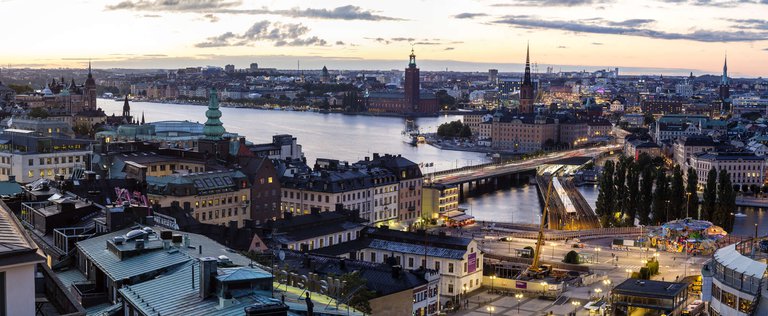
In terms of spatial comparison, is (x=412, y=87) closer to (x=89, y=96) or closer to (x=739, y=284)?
(x=89, y=96)

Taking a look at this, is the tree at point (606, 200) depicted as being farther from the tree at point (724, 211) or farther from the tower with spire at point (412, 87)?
the tower with spire at point (412, 87)

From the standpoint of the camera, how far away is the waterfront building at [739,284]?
42.0 feet

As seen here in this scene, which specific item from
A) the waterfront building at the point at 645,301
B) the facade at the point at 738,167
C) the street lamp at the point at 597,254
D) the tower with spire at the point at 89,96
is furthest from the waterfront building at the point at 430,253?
the tower with spire at the point at 89,96

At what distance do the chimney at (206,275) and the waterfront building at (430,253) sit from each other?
11491 millimetres

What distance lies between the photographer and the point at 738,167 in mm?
44156

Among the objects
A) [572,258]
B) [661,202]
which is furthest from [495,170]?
[572,258]

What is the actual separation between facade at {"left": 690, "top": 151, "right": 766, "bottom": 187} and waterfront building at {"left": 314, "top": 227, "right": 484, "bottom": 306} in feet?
90.3

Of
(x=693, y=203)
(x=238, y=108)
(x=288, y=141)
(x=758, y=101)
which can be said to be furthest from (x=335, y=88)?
(x=693, y=203)

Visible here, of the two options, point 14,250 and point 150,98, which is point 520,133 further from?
point 150,98

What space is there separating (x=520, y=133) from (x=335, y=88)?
86.0 meters

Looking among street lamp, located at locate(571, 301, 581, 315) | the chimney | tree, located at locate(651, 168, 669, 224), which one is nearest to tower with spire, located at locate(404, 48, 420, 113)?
tree, located at locate(651, 168, 669, 224)

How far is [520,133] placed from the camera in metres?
67.1

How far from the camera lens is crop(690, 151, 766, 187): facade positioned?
Result: 4378 centimetres

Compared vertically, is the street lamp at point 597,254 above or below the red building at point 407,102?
below
